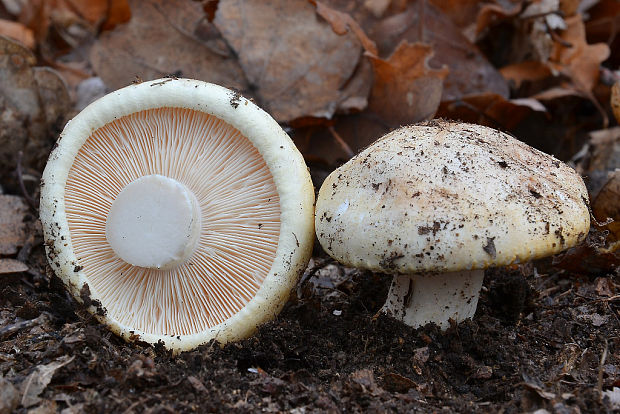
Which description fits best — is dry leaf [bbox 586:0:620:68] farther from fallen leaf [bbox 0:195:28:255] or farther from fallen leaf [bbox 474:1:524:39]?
fallen leaf [bbox 0:195:28:255]

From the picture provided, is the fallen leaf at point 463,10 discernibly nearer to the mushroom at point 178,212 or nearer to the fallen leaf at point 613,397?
the mushroom at point 178,212

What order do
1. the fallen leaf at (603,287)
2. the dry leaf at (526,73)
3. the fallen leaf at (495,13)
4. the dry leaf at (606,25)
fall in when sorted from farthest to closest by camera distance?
the dry leaf at (606,25)
the fallen leaf at (495,13)
the dry leaf at (526,73)
the fallen leaf at (603,287)

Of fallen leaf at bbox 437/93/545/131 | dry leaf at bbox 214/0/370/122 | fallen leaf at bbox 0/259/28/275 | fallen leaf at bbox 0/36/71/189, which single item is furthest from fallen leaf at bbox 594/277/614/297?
fallen leaf at bbox 0/36/71/189

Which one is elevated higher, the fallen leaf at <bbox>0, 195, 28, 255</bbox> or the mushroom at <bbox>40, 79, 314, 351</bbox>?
the mushroom at <bbox>40, 79, 314, 351</bbox>

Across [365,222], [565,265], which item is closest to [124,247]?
[365,222]

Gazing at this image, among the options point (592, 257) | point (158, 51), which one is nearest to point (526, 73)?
point (592, 257)

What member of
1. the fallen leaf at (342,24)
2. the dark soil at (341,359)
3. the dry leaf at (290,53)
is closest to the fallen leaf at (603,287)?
the dark soil at (341,359)

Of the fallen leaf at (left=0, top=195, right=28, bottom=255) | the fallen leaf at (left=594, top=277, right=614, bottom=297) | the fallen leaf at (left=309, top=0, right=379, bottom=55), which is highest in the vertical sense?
the fallen leaf at (left=309, top=0, right=379, bottom=55)

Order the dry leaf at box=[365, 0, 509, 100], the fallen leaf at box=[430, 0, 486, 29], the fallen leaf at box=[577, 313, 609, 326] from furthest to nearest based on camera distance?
the fallen leaf at box=[430, 0, 486, 29] < the dry leaf at box=[365, 0, 509, 100] < the fallen leaf at box=[577, 313, 609, 326]
